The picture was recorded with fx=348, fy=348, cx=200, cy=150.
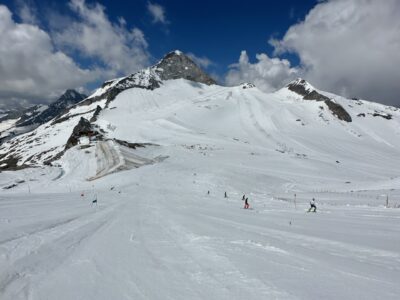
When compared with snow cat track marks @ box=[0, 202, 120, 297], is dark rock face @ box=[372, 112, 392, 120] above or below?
above

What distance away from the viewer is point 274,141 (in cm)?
12675

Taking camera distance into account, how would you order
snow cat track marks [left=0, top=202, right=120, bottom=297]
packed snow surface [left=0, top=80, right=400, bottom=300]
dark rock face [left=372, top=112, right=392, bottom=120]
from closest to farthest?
1. packed snow surface [left=0, top=80, right=400, bottom=300]
2. snow cat track marks [left=0, top=202, right=120, bottom=297]
3. dark rock face [left=372, top=112, right=392, bottom=120]

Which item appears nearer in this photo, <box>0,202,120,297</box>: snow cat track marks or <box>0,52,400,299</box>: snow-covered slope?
<box>0,52,400,299</box>: snow-covered slope

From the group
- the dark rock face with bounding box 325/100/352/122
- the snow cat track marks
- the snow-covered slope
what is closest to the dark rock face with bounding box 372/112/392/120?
the dark rock face with bounding box 325/100/352/122

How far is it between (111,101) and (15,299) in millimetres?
192720

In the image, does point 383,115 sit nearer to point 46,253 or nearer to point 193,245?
point 193,245

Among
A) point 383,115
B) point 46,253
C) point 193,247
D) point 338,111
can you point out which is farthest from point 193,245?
point 383,115

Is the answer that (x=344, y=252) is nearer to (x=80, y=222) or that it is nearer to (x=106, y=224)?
(x=106, y=224)

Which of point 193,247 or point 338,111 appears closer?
point 193,247

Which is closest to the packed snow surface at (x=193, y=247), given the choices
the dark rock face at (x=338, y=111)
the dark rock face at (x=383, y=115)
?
the dark rock face at (x=338, y=111)

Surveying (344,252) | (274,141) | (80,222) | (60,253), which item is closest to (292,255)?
(344,252)

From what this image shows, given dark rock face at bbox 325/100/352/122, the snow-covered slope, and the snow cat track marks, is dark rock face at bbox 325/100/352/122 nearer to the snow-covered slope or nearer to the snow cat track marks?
the snow-covered slope

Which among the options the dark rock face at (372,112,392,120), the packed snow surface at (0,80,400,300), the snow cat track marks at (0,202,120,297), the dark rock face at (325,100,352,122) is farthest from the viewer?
the dark rock face at (372,112,392,120)

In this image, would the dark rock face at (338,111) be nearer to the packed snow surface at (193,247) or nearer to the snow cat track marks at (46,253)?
the packed snow surface at (193,247)
